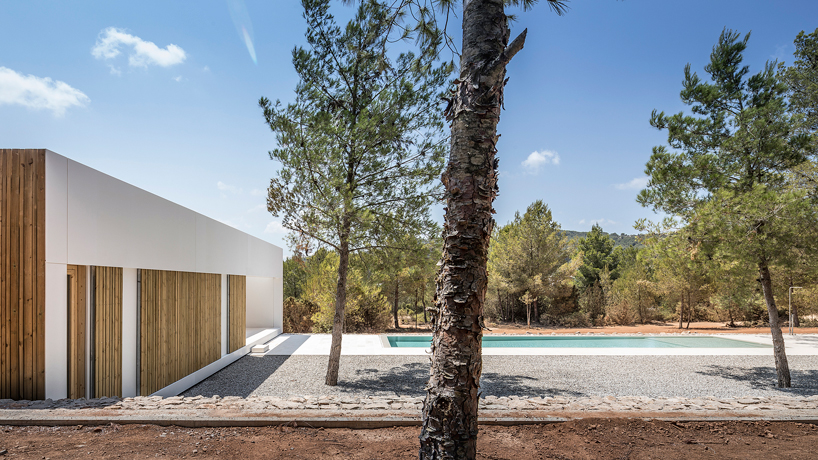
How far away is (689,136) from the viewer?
25.3ft

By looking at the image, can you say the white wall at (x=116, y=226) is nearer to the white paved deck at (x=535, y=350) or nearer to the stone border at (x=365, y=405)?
the stone border at (x=365, y=405)

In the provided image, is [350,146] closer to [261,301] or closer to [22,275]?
[22,275]

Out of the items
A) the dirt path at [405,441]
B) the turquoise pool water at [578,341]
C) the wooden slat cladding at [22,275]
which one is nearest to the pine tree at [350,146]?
the wooden slat cladding at [22,275]

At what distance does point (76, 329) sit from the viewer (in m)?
4.60

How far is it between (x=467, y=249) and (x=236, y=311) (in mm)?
9424

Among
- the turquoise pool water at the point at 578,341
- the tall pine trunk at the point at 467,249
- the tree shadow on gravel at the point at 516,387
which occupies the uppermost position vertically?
the tall pine trunk at the point at 467,249

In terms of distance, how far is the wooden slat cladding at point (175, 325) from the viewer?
232 inches

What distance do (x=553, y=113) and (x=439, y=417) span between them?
→ 747cm

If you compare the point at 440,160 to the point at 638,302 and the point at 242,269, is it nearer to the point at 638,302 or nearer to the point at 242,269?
the point at 242,269

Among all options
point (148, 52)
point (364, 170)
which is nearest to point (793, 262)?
point (364, 170)

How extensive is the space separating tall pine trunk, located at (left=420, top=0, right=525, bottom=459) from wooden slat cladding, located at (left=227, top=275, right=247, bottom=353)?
8710mm

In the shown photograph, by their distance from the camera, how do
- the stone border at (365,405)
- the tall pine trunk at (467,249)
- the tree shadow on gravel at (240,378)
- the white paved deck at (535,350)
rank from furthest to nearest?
the white paved deck at (535,350) → the tree shadow on gravel at (240,378) → the stone border at (365,405) → the tall pine trunk at (467,249)

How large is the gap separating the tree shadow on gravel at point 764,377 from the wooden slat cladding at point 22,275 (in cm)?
1097

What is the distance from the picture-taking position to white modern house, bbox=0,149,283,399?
13.3 ft
